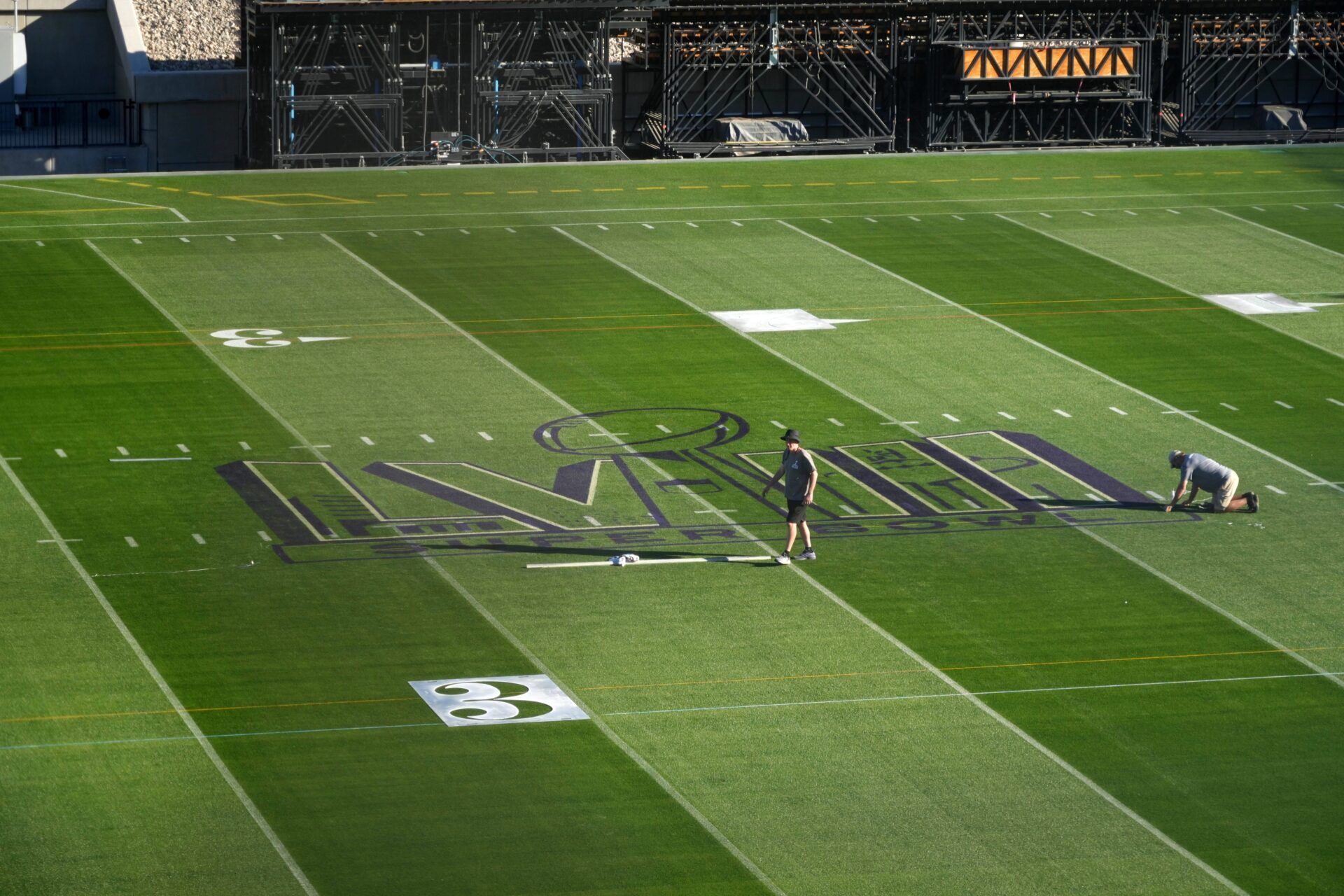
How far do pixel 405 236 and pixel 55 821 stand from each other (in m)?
31.4

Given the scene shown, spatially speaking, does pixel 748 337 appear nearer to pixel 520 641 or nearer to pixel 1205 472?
pixel 1205 472

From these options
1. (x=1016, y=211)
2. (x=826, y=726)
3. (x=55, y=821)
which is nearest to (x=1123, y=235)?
(x=1016, y=211)

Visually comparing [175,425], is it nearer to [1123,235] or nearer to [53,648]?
[53,648]

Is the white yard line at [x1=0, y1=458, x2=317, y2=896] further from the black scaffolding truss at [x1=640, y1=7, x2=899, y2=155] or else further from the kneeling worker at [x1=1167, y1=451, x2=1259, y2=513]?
the black scaffolding truss at [x1=640, y1=7, x2=899, y2=155]

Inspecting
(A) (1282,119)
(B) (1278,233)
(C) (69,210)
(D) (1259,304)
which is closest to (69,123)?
(C) (69,210)

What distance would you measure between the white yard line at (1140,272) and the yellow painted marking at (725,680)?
1797 cm

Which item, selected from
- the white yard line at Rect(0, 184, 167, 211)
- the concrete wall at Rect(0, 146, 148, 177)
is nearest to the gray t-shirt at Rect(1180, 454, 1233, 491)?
the white yard line at Rect(0, 184, 167, 211)

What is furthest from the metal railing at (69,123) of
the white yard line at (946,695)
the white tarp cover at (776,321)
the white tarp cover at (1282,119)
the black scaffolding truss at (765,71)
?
the white yard line at (946,695)

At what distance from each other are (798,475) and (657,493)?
458 cm

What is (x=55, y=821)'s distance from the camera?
21.4 m

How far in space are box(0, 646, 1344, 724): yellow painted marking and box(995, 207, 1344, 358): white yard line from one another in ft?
59.0

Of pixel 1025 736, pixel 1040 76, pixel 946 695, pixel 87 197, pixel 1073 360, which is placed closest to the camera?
pixel 1025 736

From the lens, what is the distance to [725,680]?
85.0 feet

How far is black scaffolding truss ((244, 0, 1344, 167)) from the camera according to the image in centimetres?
6375
